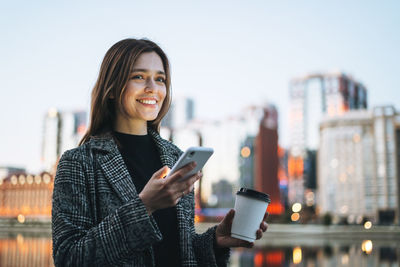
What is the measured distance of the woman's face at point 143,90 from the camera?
2322 millimetres

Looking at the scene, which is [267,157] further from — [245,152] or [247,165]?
[247,165]

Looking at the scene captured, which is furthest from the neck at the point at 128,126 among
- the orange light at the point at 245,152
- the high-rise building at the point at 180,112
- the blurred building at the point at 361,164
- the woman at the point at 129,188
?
the high-rise building at the point at 180,112

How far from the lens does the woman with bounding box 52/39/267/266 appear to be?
191cm

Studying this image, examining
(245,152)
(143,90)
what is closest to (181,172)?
(143,90)

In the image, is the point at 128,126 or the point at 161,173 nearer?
the point at 161,173

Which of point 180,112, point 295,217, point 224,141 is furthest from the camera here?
point 180,112

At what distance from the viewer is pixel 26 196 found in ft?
369

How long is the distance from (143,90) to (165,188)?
2.11ft

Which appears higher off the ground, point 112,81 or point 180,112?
point 180,112

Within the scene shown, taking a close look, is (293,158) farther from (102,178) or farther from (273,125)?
(102,178)

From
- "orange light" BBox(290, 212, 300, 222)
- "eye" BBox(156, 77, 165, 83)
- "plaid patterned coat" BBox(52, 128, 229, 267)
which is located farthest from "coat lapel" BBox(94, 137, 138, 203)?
"orange light" BBox(290, 212, 300, 222)

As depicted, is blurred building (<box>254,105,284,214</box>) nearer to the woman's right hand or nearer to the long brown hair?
the long brown hair

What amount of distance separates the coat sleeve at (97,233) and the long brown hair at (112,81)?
47 centimetres

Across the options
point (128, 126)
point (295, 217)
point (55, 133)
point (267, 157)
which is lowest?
point (295, 217)
